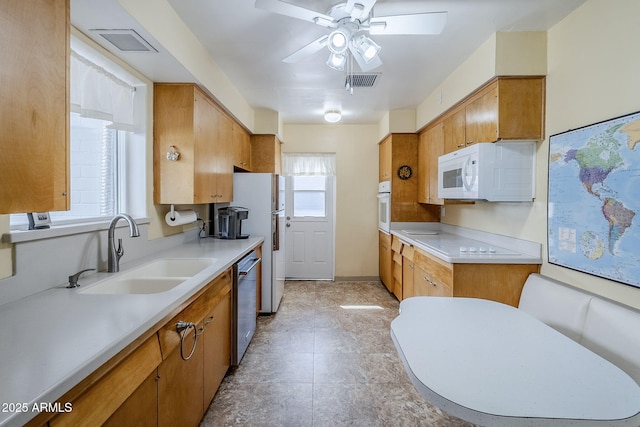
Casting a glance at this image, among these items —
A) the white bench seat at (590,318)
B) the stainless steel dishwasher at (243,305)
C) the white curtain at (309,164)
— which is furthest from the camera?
the white curtain at (309,164)

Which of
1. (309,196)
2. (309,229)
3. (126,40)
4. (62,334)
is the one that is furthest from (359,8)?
(309,229)

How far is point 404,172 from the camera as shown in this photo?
4129 millimetres

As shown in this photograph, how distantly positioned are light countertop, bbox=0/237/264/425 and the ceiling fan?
1.53 metres

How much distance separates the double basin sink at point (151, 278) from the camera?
1604 millimetres

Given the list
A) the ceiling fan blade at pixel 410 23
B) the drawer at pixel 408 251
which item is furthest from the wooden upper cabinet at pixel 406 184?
the ceiling fan blade at pixel 410 23

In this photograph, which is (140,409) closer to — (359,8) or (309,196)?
(359,8)

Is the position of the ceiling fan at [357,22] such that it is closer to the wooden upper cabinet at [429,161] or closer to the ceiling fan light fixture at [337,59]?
the ceiling fan light fixture at [337,59]

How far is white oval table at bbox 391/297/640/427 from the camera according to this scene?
0.77 metres

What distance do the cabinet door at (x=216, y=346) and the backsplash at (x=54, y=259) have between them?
70 centimetres

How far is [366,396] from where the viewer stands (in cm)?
207

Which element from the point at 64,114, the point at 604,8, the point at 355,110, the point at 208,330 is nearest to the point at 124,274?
the point at 208,330

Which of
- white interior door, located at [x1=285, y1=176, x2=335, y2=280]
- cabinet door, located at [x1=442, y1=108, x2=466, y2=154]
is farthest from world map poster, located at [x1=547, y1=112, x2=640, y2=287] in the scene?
white interior door, located at [x1=285, y1=176, x2=335, y2=280]

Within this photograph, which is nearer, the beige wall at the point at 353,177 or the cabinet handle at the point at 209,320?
the cabinet handle at the point at 209,320

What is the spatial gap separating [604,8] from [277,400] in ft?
10.1
